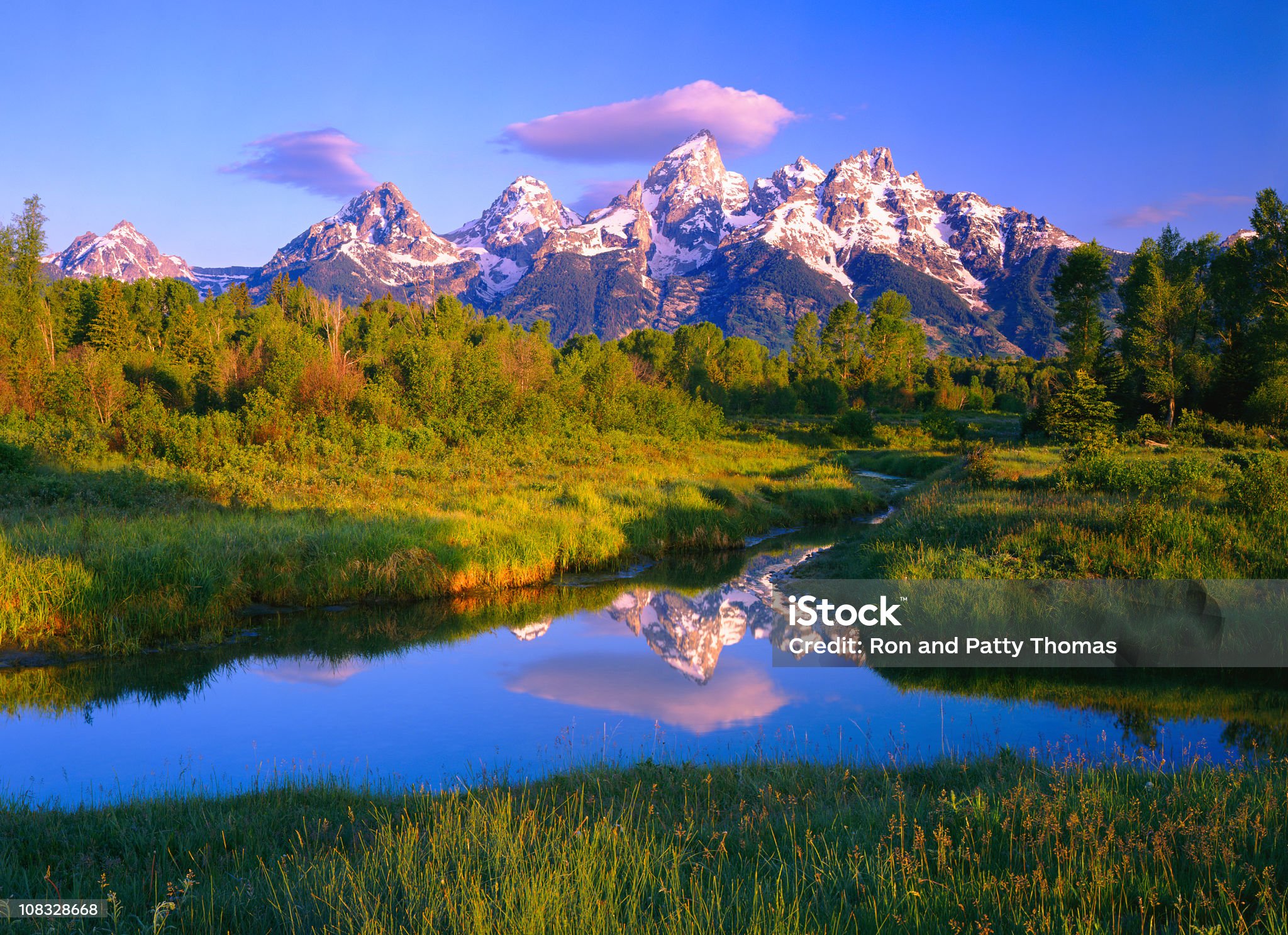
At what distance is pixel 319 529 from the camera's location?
19.1 m

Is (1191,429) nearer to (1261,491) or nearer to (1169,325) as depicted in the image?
(1169,325)

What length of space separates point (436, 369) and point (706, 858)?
37611mm

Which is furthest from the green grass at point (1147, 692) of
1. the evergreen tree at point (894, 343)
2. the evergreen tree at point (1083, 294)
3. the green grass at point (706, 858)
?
the evergreen tree at point (894, 343)

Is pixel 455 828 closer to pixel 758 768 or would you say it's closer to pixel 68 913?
pixel 68 913

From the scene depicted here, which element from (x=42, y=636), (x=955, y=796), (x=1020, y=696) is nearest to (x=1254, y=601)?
(x=1020, y=696)

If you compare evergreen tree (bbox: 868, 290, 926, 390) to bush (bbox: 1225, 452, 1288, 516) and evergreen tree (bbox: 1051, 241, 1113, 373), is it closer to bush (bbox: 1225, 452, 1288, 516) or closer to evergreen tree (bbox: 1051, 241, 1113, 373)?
evergreen tree (bbox: 1051, 241, 1113, 373)

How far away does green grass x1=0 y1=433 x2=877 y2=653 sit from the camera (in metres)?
14.5

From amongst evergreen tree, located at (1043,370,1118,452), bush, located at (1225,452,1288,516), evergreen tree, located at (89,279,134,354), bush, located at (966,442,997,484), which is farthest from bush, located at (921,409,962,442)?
evergreen tree, located at (89,279,134,354)

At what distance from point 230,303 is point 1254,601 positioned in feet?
269

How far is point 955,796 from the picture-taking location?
6.52m

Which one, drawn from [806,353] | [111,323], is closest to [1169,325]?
[806,353]

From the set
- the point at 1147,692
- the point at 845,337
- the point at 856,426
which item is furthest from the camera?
the point at 845,337

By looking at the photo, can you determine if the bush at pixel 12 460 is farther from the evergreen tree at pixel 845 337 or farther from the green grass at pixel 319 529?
the evergreen tree at pixel 845 337

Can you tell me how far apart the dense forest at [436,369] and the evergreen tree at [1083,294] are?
15 centimetres
